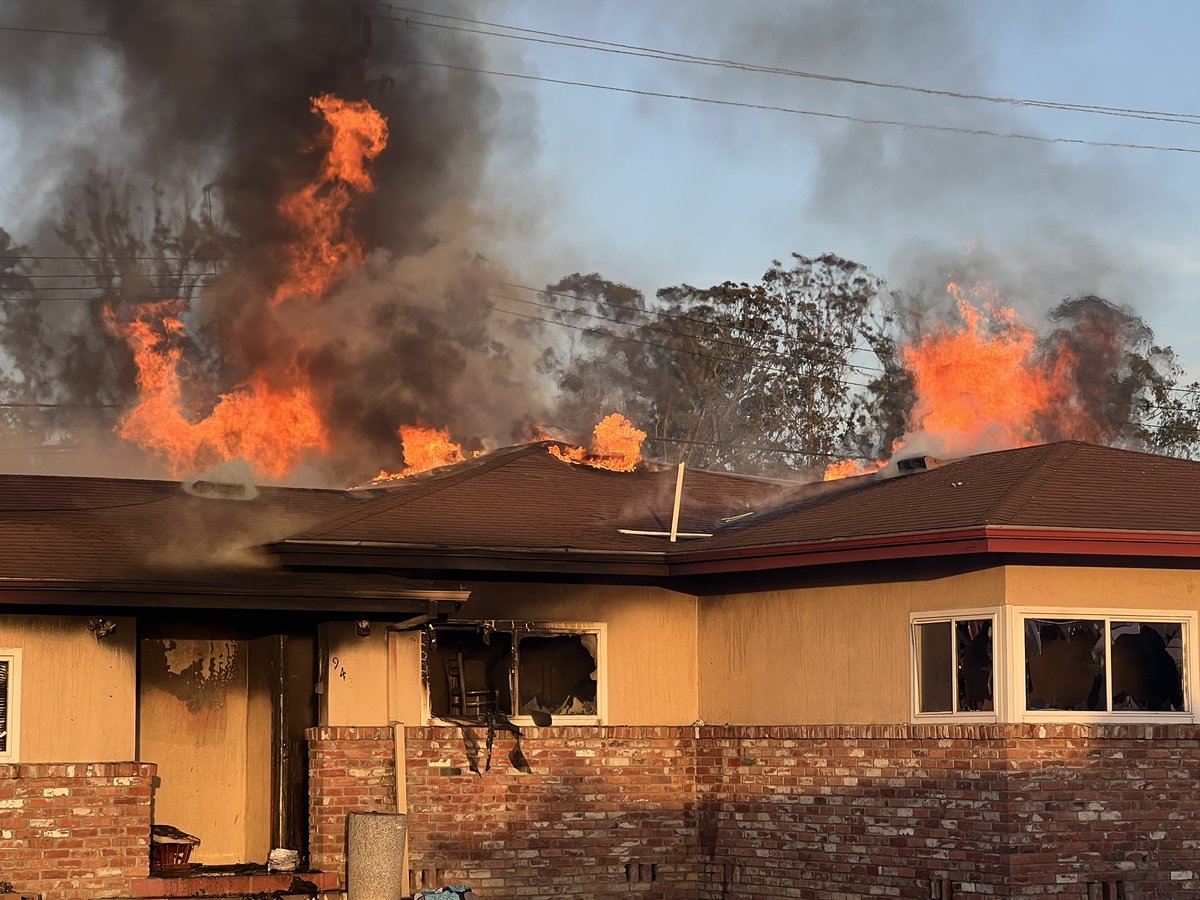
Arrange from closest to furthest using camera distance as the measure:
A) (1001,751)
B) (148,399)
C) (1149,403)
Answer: (1001,751), (148,399), (1149,403)

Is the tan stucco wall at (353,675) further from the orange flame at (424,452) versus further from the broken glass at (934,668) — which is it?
the orange flame at (424,452)

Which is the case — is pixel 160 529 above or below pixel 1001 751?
above

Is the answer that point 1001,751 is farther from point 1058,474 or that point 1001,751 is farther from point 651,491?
point 651,491

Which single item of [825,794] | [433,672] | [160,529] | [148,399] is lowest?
[825,794]

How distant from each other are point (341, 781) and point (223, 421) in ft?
26.0

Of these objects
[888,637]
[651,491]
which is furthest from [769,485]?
[888,637]

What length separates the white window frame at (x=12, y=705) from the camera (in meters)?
14.2

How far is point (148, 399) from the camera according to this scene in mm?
24953

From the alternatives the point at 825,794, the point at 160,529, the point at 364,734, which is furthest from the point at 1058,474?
the point at 160,529

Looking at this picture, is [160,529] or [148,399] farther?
[148,399]

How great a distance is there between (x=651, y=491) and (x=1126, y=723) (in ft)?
19.7

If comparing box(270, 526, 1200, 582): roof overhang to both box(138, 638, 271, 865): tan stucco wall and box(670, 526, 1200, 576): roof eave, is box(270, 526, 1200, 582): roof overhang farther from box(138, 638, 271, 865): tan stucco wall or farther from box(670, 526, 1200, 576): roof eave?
box(138, 638, 271, 865): tan stucco wall

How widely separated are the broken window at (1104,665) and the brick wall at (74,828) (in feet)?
23.8

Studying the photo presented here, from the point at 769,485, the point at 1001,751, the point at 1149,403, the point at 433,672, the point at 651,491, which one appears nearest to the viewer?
the point at 1001,751
